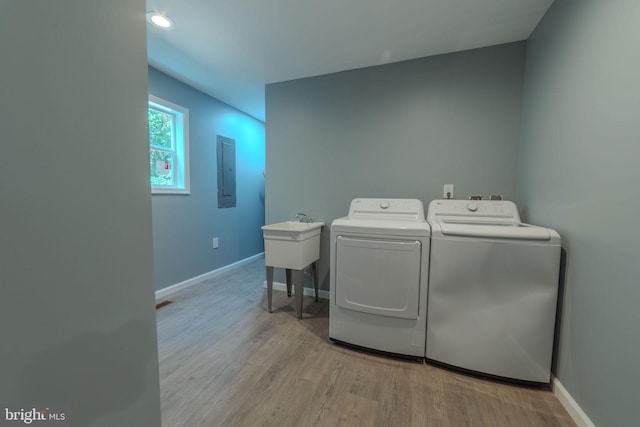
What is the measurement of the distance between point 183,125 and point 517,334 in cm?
341

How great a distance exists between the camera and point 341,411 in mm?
1300

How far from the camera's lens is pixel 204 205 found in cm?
316

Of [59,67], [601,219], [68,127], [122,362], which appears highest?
[59,67]

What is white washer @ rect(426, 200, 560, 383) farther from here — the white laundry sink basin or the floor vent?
the floor vent

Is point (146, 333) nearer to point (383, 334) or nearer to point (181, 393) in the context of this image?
point (181, 393)

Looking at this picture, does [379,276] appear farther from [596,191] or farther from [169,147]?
[169,147]

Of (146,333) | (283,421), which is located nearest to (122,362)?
(146,333)

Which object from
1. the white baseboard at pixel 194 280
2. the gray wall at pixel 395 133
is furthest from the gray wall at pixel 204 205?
the gray wall at pixel 395 133

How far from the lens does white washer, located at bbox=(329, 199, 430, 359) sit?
1625 millimetres

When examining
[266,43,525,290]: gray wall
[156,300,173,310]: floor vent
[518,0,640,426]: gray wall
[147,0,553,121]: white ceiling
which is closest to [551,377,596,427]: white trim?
[518,0,640,426]: gray wall

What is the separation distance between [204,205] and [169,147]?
0.76 meters

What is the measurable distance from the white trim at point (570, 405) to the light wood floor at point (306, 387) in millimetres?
32

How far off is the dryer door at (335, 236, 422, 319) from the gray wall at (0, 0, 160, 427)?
3.95 feet

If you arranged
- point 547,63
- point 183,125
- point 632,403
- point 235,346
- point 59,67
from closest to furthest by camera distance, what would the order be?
point 59,67 → point 632,403 → point 547,63 → point 235,346 → point 183,125
